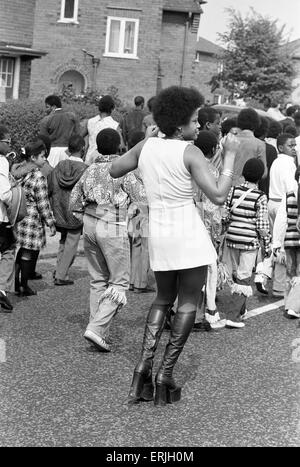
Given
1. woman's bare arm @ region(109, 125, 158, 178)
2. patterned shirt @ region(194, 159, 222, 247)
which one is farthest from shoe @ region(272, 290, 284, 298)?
woman's bare arm @ region(109, 125, 158, 178)

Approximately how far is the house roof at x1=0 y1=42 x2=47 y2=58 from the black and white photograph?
58.5 ft

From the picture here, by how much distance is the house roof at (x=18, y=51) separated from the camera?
30375 millimetres

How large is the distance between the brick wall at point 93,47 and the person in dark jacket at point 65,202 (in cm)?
2427

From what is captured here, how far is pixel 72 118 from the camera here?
12.0 meters

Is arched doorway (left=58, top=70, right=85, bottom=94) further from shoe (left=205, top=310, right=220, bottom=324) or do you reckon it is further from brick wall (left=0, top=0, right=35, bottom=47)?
shoe (left=205, top=310, right=220, bottom=324)

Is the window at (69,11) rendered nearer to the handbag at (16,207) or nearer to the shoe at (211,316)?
the handbag at (16,207)

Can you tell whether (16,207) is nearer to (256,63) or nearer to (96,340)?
(96,340)

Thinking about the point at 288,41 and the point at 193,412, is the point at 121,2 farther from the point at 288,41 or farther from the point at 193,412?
the point at 193,412

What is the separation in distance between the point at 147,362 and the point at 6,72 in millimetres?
28047

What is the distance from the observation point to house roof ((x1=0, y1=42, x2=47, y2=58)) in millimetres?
30375

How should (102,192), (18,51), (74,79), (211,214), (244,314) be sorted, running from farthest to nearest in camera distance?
1. (74,79)
2. (18,51)
3. (244,314)
4. (211,214)
5. (102,192)

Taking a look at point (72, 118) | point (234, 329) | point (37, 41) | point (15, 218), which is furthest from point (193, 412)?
point (37, 41)

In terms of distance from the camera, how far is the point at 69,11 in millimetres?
→ 33344

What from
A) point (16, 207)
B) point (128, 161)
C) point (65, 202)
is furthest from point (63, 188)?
point (128, 161)
